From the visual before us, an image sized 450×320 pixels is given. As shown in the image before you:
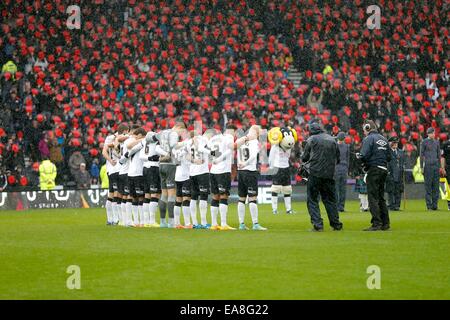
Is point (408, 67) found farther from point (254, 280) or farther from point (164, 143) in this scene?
point (254, 280)

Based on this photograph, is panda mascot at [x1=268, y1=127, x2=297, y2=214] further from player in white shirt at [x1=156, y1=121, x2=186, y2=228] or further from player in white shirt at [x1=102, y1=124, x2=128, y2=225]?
player in white shirt at [x1=156, y1=121, x2=186, y2=228]

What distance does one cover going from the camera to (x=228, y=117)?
1503 inches

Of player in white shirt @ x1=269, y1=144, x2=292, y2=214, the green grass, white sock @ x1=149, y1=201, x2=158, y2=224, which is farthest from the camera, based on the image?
player in white shirt @ x1=269, y1=144, x2=292, y2=214

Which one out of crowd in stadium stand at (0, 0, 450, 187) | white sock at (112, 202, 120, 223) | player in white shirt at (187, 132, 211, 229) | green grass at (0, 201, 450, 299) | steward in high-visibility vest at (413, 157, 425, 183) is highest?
crowd in stadium stand at (0, 0, 450, 187)

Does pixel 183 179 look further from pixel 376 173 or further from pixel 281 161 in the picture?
pixel 281 161

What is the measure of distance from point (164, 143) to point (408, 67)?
920 inches

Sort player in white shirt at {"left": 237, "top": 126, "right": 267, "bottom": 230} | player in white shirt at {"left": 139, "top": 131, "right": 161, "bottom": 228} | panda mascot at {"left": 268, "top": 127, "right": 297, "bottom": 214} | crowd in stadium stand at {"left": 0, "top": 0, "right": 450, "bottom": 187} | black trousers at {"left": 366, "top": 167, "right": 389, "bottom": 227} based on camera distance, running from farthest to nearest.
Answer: crowd in stadium stand at {"left": 0, "top": 0, "right": 450, "bottom": 187} < panda mascot at {"left": 268, "top": 127, "right": 297, "bottom": 214} < player in white shirt at {"left": 139, "top": 131, "right": 161, "bottom": 228} < player in white shirt at {"left": 237, "top": 126, "right": 267, "bottom": 230} < black trousers at {"left": 366, "top": 167, "right": 389, "bottom": 227}

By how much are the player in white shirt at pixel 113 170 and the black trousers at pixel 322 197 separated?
5.78 metres

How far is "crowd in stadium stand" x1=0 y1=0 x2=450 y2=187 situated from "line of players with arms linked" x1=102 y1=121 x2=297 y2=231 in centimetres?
1122

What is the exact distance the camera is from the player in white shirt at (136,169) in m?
23.2

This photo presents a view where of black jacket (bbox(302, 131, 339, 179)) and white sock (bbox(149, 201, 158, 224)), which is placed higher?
black jacket (bbox(302, 131, 339, 179))

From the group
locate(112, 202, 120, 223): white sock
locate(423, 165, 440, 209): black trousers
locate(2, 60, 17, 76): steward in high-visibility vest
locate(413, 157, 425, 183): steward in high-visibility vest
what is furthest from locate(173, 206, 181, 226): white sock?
locate(2, 60, 17, 76): steward in high-visibility vest

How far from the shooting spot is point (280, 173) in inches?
1162

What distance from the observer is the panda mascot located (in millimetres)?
28969
